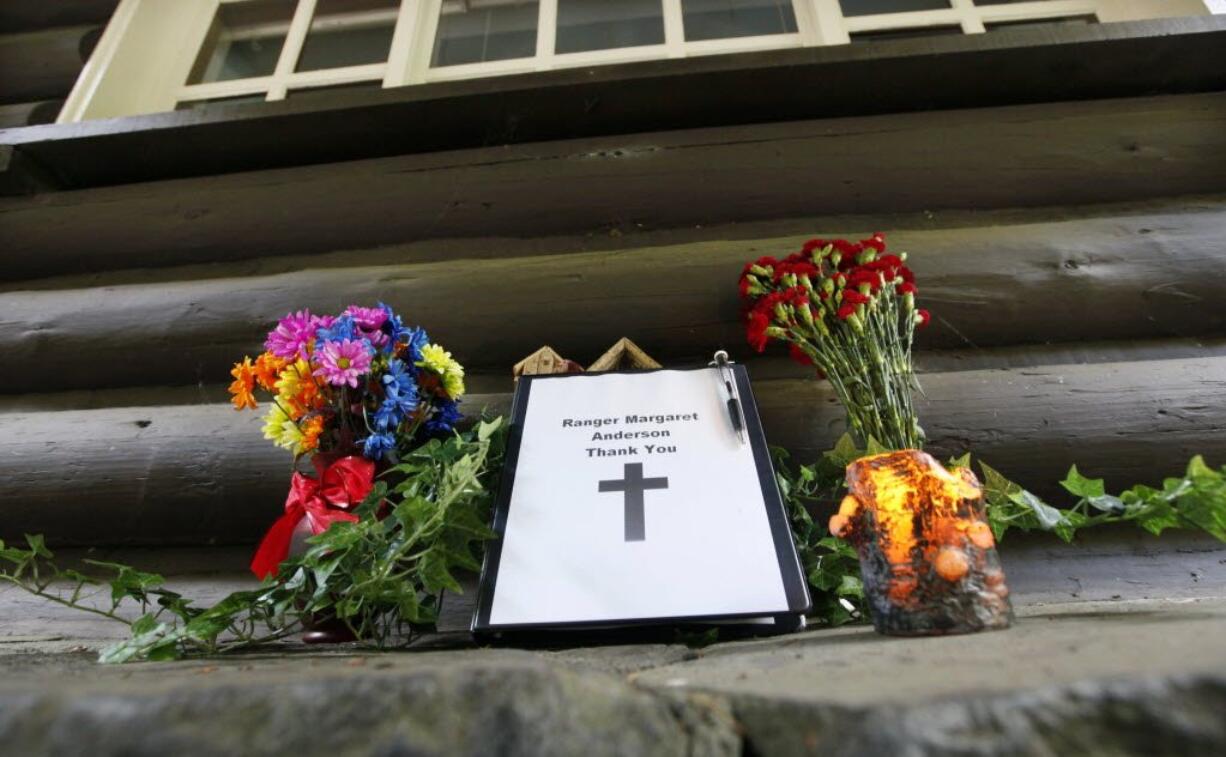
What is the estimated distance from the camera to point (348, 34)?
8.52 feet

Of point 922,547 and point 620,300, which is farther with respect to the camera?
point 620,300

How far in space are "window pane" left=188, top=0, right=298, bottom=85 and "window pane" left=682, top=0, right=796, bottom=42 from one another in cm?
171

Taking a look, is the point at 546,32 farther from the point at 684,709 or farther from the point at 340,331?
the point at 684,709

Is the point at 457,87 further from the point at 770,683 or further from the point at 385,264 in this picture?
the point at 770,683

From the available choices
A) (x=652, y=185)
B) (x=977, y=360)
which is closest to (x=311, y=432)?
(x=652, y=185)

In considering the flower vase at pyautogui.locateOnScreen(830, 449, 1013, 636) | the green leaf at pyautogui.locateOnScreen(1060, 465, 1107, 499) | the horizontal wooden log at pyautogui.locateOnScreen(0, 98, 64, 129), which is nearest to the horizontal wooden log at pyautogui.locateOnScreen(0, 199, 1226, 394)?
the green leaf at pyautogui.locateOnScreen(1060, 465, 1107, 499)

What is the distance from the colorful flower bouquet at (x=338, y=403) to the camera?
1.14m

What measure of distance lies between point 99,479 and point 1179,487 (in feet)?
7.17

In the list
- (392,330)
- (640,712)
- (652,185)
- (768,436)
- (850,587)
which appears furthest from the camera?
(652,185)

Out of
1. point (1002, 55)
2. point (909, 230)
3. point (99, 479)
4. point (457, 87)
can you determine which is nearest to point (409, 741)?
point (99, 479)

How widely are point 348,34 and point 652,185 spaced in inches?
65.5

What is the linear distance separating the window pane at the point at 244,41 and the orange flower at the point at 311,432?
2022 millimetres

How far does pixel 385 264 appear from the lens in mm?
1869

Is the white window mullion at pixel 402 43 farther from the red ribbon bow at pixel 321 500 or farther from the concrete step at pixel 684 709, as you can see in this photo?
the concrete step at pixel 684 709
